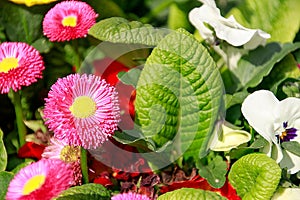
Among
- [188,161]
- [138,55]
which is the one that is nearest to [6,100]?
[138,55]

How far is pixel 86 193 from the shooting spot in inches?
34.1

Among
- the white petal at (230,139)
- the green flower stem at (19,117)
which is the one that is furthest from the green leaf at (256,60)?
the green flower stem at (19,117)

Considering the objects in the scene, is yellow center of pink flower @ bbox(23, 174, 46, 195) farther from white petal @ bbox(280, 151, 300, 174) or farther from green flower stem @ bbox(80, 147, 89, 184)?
white petal @ bbox(280, 151, 300, 174)

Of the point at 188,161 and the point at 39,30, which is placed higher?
the point at 39,30

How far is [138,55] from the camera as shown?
1.12 metres

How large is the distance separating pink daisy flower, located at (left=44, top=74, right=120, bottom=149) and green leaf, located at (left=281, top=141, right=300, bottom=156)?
26 cm

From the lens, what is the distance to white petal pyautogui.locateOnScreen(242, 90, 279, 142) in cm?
93

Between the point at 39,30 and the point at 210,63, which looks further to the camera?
the point at 39,30

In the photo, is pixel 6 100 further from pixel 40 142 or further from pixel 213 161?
pixel 213 161

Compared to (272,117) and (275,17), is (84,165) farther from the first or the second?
(275,17)

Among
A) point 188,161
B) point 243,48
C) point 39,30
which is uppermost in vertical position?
point 39,30

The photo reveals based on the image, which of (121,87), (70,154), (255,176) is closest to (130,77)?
(121,87)

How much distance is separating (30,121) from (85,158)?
0.72ft

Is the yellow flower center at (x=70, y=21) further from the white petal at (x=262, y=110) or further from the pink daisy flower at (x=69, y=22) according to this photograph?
the white petal at (x=262, y=110)
